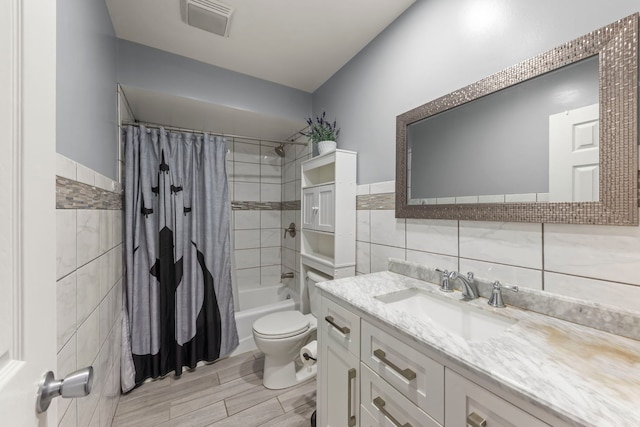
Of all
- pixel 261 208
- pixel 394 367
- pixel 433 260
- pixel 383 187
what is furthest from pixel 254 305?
pixel 394 367

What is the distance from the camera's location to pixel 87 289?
102 centimetres

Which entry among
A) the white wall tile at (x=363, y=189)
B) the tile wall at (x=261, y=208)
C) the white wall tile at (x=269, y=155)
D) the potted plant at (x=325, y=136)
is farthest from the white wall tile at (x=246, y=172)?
the white wall tile at (x=363, y=189)

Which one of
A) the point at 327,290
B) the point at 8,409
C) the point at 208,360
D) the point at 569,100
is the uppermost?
the point at 569,100

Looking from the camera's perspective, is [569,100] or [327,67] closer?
[569,100]

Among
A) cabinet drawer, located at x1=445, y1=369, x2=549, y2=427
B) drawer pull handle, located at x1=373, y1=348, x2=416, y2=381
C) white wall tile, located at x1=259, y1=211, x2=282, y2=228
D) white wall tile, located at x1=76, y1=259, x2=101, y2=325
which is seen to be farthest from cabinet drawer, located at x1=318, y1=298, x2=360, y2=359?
white wall tile, located at x1=259, y1=211, x2=282, y2=228

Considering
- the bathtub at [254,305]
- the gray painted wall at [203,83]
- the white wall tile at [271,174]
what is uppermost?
the gray painted wall at [203,83]

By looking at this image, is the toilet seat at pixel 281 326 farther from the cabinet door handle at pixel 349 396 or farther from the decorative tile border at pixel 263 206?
the decorative tile border at pixel 263 206

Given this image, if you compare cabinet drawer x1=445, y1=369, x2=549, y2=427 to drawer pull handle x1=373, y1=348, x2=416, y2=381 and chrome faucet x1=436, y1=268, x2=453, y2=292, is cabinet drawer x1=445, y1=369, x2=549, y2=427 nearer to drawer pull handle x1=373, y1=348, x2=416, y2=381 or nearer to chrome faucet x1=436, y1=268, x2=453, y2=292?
drawer pull handle x1=373, y1=348, x2=416, y2=381

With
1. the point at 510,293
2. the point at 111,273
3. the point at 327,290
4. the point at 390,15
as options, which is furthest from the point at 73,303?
the point at 390,15

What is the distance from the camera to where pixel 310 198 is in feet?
6.70

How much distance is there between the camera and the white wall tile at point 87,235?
37.6 inches

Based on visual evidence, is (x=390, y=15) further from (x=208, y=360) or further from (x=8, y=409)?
(x=208, y=360)

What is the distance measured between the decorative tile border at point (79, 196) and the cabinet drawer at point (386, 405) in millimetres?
1183

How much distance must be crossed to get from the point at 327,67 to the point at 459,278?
1775 mm
